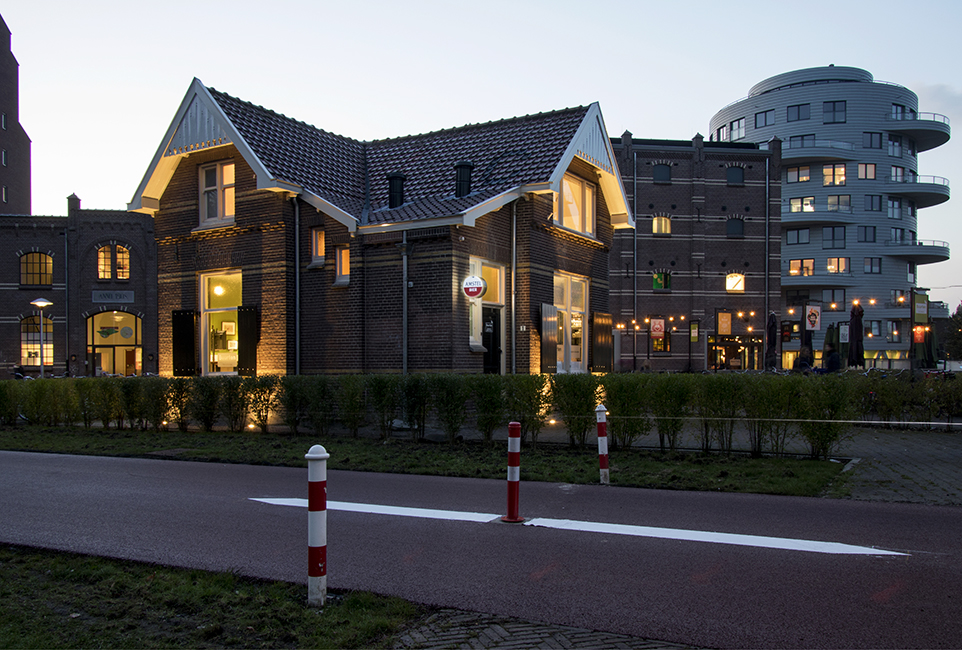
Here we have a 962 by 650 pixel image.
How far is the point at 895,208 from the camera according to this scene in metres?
70.7

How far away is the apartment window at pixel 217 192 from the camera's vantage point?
19531 millimetres

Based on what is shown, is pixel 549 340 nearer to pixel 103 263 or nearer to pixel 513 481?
pixel 513 481

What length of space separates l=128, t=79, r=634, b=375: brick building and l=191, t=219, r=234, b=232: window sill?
0.20 ft

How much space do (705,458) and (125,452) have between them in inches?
397

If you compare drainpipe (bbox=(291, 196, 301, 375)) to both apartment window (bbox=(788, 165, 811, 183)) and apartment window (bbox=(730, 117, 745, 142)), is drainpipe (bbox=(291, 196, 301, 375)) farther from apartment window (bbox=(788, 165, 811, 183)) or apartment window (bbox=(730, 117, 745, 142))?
apartment window (bbox=(730, 117, 745, 142))

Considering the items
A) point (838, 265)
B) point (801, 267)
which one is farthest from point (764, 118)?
point (838, 265)

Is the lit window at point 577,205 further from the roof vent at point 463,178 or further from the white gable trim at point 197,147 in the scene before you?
the white gable trim at point 197,147

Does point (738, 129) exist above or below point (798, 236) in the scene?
above

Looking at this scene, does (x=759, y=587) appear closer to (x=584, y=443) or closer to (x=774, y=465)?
(x=774, y=465)

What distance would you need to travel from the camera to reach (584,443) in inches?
499

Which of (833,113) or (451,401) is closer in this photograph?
(451,401)

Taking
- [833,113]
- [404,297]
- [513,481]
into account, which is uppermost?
[833,113]

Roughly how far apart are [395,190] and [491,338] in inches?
185

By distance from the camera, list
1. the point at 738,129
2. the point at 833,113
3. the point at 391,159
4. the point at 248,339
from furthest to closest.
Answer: the point at 738,129
the point at 833,113
the point at 391,159
the point at 248,339
